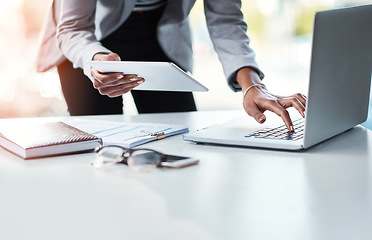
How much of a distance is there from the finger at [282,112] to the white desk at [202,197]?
0.10m

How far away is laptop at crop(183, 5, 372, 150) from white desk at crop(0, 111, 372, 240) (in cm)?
4

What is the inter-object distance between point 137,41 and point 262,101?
75 cm

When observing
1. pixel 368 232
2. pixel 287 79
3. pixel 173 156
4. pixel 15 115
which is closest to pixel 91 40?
pixel 173 156

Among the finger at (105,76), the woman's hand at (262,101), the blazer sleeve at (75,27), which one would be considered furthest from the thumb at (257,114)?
the blazer sleeve at (75,27)

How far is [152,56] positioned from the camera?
1.98 m

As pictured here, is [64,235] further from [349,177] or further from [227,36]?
[227,36]

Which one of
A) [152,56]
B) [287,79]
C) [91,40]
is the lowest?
[287,79]

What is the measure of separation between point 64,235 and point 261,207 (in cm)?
27

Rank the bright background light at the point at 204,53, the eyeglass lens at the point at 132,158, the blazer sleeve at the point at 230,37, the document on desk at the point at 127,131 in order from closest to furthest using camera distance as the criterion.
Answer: the eyeglass lens at the point at 132,158 < the document on desk at the point at 127,131 < the blazer sleeve at the point at 230,37 < the bright background light at the point at 204,53

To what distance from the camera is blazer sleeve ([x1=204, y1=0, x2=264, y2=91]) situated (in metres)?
1.59

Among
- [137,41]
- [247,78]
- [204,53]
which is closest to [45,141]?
[247,78]

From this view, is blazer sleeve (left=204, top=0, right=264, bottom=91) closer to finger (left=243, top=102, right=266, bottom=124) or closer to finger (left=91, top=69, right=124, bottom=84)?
finger (left=243, top=102, right=266, bottom=124)

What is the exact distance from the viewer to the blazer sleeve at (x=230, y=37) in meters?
1.59

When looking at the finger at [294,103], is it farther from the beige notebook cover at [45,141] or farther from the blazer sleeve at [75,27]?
the blazer sleeve at [75,27]
